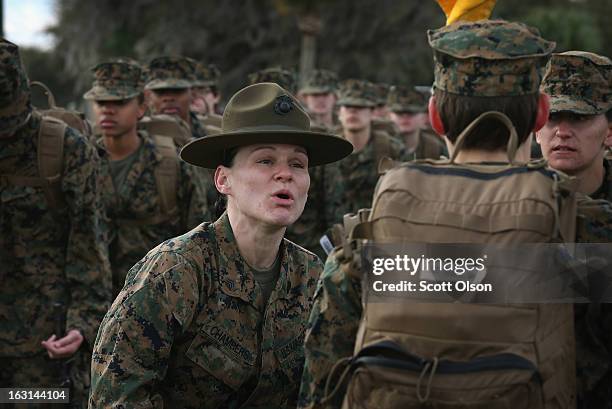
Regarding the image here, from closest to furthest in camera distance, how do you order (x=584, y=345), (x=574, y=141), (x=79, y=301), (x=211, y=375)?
(x=584, y=345), (x=211, y=375), (x=574, y=141), (x=79, y=301)

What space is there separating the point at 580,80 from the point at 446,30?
68.3 inches

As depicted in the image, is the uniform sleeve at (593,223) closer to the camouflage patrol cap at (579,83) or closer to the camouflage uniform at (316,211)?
the camouflage patrol cap at (579,83)

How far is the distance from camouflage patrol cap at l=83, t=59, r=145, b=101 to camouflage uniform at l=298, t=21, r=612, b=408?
613 cm

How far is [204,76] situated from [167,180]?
419cm

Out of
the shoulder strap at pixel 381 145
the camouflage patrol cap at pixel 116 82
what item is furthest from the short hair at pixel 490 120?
the shoulder strap at pixel 381 145

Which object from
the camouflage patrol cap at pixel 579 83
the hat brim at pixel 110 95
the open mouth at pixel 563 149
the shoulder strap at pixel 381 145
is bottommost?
the open mouth at pixel 563 149

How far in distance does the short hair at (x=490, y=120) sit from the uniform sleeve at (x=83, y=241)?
3.88 metres

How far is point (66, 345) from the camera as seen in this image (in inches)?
273

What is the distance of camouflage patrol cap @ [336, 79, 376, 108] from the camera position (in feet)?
45.3

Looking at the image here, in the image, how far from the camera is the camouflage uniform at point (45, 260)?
7062 millimetres

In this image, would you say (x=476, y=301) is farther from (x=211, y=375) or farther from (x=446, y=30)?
(x=211, y=375)

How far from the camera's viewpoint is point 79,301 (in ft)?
23.3

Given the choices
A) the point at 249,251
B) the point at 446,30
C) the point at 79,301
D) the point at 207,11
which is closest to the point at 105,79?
the point at 79,301

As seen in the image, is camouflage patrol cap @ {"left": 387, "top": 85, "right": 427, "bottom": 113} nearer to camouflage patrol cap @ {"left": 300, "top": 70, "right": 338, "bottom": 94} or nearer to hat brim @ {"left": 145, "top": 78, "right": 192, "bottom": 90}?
camouflage patrol cap @ {"left": 300, "top": 70, "right": 338, "bottom": 94}
